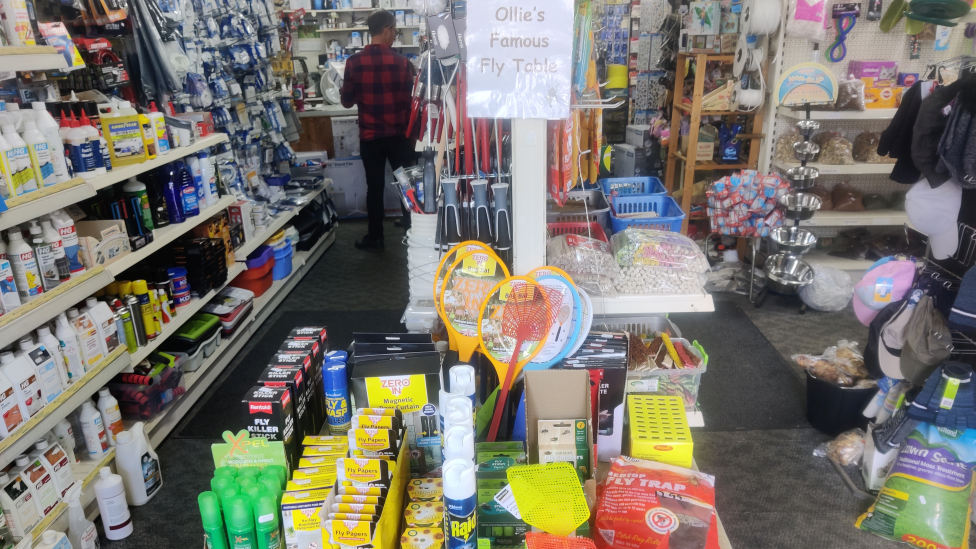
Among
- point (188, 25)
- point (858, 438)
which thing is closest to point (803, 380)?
point (858, 438)

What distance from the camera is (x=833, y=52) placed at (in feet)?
14.2

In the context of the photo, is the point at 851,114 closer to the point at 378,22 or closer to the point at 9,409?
the point at 378,22

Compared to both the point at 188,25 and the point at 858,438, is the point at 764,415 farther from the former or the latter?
the point at 188,25

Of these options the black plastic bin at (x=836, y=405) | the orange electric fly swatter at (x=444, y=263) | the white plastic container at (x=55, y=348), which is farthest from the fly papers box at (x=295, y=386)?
the black plastic bin at (x=836, y=405)

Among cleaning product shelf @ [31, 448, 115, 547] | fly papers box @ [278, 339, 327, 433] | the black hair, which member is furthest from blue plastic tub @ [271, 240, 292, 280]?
fly papers box @ [278, 339, 327, 433]

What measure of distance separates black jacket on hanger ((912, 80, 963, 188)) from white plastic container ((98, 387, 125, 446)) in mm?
3444

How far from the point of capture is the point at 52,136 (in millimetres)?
2361

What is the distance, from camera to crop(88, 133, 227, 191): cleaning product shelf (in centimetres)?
257

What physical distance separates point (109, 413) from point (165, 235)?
85 centimetres

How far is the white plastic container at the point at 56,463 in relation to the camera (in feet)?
7.65

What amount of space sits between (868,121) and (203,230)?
177 inches

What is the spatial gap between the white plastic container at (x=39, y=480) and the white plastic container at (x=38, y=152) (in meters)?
0.97

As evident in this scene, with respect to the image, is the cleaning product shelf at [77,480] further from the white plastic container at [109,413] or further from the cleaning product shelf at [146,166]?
the cleaning product shelf at [146,166]

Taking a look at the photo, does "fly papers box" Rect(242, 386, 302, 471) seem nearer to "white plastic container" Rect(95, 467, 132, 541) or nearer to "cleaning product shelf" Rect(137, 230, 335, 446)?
"white plastic container" Rect(95, 467, 132, 541)
